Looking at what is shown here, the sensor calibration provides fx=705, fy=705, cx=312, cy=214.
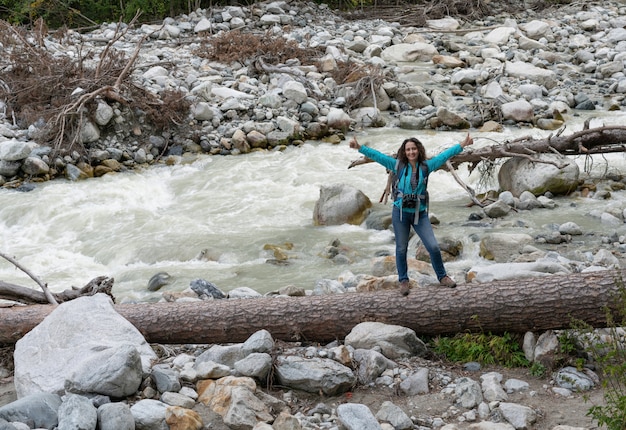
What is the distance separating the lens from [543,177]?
10234 millimetres

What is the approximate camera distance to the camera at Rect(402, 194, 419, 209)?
5.58 metres

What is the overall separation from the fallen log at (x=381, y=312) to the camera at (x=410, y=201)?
0.66 m

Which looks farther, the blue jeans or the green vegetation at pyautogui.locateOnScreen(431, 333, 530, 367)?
the blue jeans

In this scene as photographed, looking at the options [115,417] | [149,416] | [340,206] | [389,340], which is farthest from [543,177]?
[115,417]

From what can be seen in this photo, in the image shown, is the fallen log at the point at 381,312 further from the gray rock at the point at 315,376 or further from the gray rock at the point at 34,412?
the gray rock at the point at 34,412

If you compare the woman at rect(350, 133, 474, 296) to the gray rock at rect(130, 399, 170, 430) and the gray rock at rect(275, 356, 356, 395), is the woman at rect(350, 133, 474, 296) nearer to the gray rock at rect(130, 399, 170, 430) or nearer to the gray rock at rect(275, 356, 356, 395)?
the gray rock at rect(275, 356, 356, 395)

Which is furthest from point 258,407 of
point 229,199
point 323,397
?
point 229,199

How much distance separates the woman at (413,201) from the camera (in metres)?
5.56

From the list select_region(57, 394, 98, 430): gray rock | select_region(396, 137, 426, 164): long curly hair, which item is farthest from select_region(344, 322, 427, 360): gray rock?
select_region(57, 394, 98, 430): gray rock

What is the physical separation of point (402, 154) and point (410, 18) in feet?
59.6

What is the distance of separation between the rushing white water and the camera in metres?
2.65

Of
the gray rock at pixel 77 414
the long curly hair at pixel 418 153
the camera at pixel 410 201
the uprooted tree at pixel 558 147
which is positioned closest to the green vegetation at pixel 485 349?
the camera at pixel 410 201

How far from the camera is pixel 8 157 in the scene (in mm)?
12320

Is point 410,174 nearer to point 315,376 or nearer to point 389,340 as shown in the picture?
point 389,340
